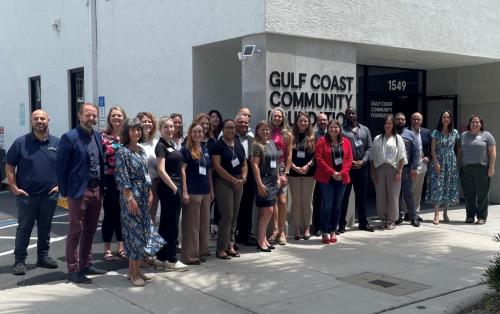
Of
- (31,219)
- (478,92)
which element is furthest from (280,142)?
(478,92)

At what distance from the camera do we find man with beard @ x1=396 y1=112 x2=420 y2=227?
955 cm

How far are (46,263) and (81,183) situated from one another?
1449 millimetres

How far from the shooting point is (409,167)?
31.6ft

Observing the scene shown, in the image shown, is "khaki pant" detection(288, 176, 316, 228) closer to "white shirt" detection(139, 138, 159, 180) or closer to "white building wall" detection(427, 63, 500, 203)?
"white shirt" detection(139, 138, 159, 180)

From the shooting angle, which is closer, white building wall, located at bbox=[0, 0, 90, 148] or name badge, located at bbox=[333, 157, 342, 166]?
name badge, located at bbox=[333, 157, 342, 166]

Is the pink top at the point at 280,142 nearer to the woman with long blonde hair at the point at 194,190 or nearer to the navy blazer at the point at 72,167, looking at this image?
the woman with long blonde hair at the point at 194,190

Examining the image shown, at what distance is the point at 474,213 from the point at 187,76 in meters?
5.71

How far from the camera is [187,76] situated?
9.75m

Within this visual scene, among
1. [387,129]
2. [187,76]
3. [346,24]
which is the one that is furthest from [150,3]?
[387,129]

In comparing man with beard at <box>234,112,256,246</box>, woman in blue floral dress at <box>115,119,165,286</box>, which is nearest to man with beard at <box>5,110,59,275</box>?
woman in blue floral dress at <box>115,119,165,286</box>

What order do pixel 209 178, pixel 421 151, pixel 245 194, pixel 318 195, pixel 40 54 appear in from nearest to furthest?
pixel 209 178 < pixel 245 194 < pixel 318 195 < pixel 421 151 < pixel 40 54

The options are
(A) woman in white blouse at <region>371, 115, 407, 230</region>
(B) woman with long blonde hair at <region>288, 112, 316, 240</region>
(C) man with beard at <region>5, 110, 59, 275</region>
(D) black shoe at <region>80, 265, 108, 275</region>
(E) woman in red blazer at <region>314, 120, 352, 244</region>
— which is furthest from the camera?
(A) woman in white blouse at <region>371, 115, 407, 230</region>

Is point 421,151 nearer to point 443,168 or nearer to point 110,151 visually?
point 443,168

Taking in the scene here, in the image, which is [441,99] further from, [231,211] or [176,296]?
[176,296]
